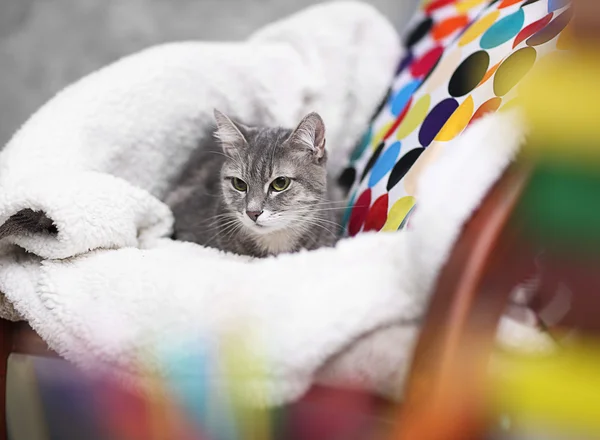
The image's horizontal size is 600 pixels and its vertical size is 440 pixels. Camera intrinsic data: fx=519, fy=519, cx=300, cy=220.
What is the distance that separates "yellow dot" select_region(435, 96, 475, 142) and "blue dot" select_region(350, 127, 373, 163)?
42 centimetres

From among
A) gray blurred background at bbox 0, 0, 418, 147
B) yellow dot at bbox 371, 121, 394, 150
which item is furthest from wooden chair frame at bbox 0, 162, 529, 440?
gray blurred background at bbox 0, 0, 418, 147

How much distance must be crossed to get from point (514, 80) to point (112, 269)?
0.80 meters

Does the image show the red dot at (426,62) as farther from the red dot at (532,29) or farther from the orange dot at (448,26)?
the red dot at (532,29)

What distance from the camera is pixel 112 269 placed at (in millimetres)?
886

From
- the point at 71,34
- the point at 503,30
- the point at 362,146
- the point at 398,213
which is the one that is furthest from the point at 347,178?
the point at 71,34

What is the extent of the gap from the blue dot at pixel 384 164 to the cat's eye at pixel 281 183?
22 centimetres

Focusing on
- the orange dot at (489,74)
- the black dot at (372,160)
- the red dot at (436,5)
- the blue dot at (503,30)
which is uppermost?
the red dot at (436,5)

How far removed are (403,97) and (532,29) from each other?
0.45 m

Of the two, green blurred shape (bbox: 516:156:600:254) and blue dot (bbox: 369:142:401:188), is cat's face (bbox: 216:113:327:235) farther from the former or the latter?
green blurred shape (bbox: 516:156:600:254)

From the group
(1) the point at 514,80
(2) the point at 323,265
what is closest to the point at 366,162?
(1) the point at 514,80

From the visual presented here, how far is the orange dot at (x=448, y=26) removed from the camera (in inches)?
57.4

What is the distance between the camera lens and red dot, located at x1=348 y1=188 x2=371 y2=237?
124cm

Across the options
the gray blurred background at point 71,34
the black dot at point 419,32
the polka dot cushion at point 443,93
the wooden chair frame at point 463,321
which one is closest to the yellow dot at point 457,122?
the polka dot cushion at point 443,93

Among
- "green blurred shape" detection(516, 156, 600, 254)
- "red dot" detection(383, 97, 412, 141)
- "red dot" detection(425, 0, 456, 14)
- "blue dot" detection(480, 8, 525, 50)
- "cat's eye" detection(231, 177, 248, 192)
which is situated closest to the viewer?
"green blurred shape" detection(516, 156, 600, 254)
